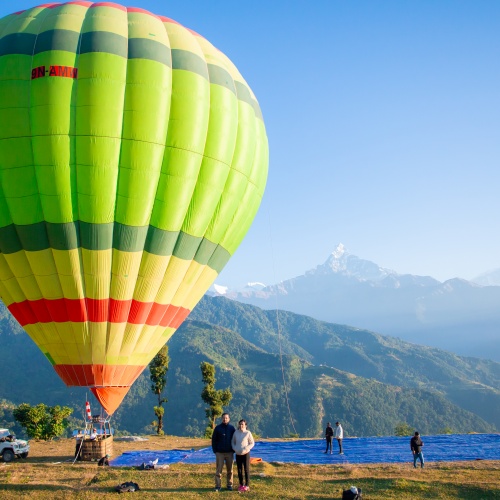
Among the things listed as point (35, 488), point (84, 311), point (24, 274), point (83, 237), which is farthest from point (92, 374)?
point (83, 237)

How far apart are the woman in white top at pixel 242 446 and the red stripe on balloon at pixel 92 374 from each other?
7.69 meters

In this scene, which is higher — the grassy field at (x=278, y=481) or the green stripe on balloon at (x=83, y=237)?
the green stripe on balloon at (x=83, y=237)

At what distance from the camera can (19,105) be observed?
17953 millimetres

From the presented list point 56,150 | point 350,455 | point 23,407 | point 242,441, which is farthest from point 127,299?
point 23,407

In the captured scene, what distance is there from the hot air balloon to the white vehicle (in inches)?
300

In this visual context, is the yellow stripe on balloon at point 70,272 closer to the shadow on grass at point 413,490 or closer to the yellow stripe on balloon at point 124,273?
the yellow stripe on balloon at point 124,273

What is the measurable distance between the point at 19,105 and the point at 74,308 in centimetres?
753

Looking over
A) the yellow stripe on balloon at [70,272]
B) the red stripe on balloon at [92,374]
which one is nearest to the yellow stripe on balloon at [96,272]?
the yellow stripe on balloon at [70,272]

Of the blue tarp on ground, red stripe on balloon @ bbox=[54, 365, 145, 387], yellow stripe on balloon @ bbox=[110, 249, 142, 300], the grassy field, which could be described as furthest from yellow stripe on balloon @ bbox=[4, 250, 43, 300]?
the blue tarp on ground

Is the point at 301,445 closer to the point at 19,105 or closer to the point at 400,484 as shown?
the point at 400,484

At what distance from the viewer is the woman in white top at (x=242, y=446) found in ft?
44.9

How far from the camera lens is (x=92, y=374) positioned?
19625mm

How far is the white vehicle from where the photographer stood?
24.5 metres

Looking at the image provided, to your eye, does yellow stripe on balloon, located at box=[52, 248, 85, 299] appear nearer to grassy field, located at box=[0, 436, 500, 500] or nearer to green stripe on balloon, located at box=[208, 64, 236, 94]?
grassy field, located at box=[0, 436, 500, 500]
